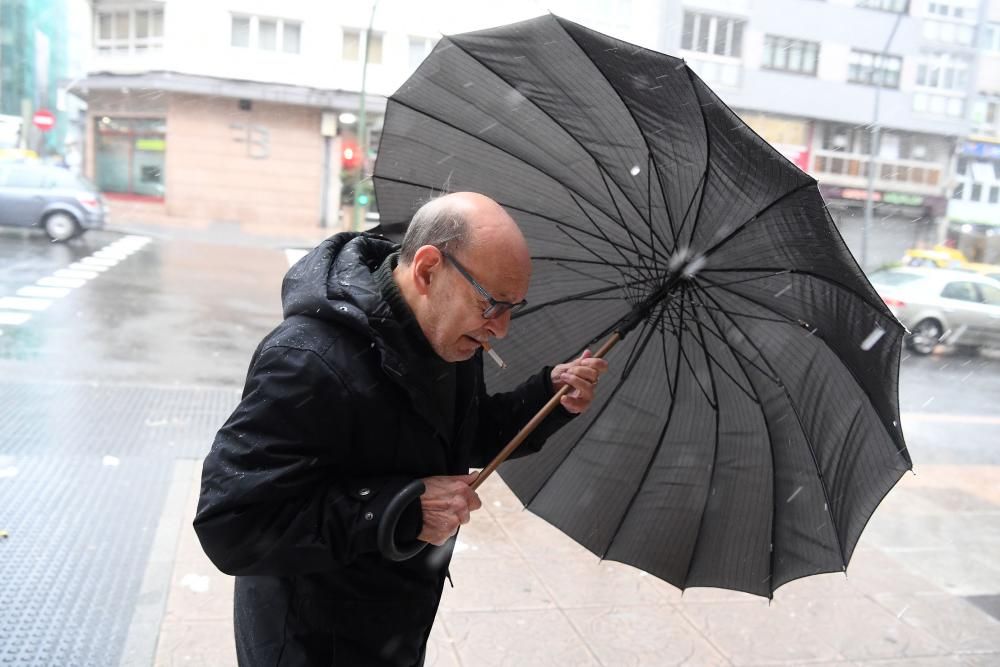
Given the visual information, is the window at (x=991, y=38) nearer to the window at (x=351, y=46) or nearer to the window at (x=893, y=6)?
the window at (x=893, y=6)

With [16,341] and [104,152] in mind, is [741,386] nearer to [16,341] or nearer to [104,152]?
[16,341]

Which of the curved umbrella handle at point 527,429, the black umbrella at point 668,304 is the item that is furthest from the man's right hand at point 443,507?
the black umbrella at point 668,304

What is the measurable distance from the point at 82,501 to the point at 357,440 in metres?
3.89

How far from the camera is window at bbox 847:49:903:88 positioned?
93.9 ft

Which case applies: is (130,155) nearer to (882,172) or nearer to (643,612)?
(882,172)

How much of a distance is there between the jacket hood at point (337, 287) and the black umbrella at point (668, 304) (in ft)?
1.73

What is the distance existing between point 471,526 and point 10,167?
17.7m

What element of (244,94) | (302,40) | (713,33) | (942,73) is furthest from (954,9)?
(244,94)

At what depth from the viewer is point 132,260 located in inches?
671

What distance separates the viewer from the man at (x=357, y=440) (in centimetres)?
146

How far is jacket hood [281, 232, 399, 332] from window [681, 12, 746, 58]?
93.1 feet

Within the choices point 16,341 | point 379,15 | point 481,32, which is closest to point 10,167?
point 16,341

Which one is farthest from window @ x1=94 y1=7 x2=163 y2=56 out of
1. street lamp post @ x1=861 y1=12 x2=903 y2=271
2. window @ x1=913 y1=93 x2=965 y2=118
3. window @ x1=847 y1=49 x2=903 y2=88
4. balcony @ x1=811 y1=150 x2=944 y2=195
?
window @ x1=913 y1=93 x2=965 y2=118

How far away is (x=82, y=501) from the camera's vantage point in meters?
4.73
